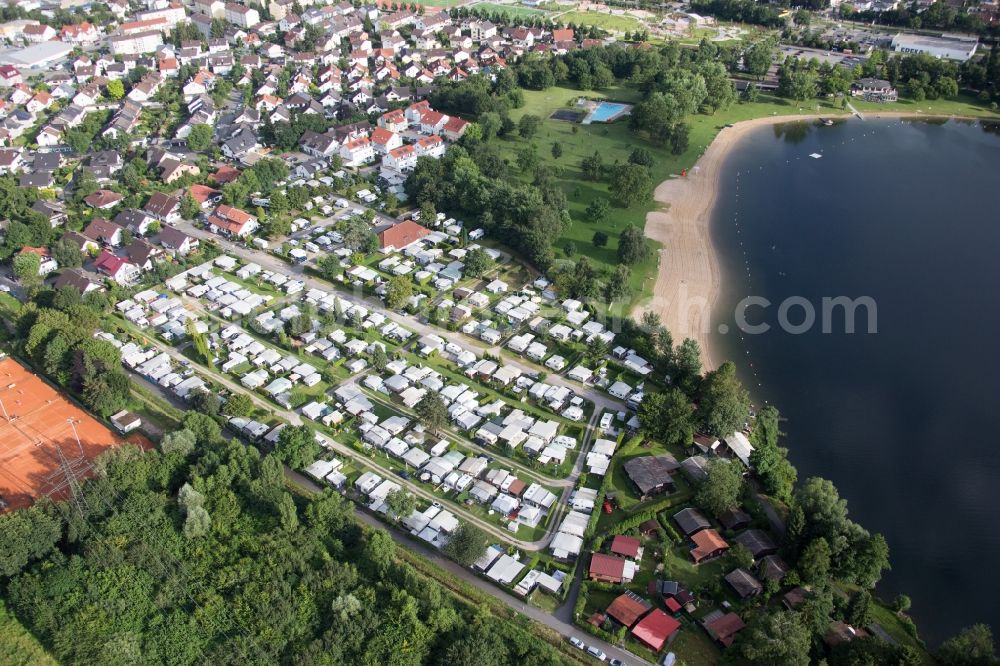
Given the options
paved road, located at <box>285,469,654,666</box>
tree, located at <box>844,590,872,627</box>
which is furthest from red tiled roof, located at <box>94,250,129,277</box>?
tree, located at <box>844,590,872,627</box>

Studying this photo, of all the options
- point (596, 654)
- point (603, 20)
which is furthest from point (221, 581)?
point (603, 20)

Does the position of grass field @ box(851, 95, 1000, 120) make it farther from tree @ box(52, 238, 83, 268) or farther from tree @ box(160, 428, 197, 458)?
tree @ box(52, 238, 83, 268)

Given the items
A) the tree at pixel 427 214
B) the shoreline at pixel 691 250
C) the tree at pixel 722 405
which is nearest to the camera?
the tree at pixel 722 405

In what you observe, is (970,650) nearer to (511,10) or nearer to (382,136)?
(382,136)

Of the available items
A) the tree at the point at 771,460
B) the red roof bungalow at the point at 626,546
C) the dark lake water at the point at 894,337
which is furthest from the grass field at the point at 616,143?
the red roof bungalow at the point at 626,546

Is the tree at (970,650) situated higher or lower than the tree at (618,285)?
lower

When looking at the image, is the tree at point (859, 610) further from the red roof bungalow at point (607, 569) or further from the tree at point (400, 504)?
the tree at point (400, 504)
